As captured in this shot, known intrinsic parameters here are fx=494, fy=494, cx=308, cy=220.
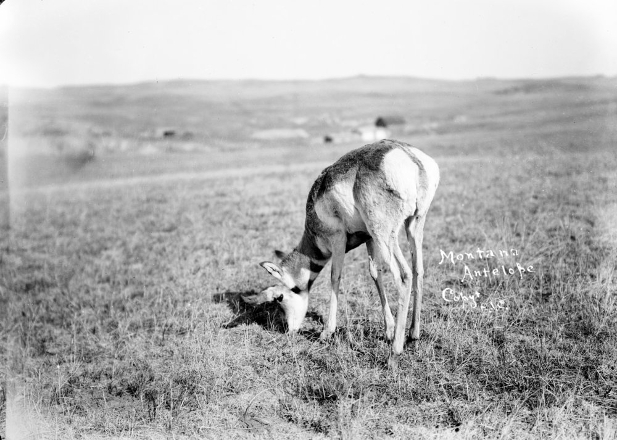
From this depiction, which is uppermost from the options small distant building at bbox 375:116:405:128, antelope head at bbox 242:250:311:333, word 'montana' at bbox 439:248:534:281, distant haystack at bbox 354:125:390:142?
small distant building at bbox 375:116:405:128

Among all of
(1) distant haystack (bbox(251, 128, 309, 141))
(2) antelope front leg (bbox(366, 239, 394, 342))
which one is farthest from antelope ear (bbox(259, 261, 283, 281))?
(1) distant haystack (bbox(251, 128, 309, 141))

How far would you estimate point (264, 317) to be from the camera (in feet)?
20.3

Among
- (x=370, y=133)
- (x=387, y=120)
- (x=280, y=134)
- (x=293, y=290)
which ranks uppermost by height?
(x=387, y=120)

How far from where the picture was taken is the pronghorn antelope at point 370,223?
5.01m

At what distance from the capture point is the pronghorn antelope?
5.01 m

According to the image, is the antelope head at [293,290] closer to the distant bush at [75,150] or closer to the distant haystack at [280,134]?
the distant haystack at [280,134]

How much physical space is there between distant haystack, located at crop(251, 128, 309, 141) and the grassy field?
14.3 ft

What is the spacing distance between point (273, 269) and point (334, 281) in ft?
2.33

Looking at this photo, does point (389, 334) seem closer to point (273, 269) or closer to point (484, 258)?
point (273, 269)

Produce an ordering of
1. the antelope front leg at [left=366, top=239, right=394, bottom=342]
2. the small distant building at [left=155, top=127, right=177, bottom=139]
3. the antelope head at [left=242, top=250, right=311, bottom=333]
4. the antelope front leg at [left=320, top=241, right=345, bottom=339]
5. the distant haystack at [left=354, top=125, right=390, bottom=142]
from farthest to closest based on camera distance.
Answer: the small distant building at [left=155, top=127, right=177, bottom=139] → the distant haystack at [left=354, top=125, right=390, bottom=142] → the antelope head at [left=242, top=250, right=311, bottom=333] → the antelope front leg at [left=320, top=241, right=345, bottom=339] → the antelope front leg at [left=366, top=239, right=394, bottom=342]

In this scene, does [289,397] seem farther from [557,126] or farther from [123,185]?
[557,126]

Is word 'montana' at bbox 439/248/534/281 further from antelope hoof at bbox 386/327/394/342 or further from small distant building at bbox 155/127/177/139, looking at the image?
small distant building at bbox 155/127/177/139

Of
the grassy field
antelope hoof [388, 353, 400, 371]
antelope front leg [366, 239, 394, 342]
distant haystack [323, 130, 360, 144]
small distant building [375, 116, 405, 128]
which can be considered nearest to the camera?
the grassy field

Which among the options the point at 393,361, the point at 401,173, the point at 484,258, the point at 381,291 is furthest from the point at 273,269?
the point at 484,258
